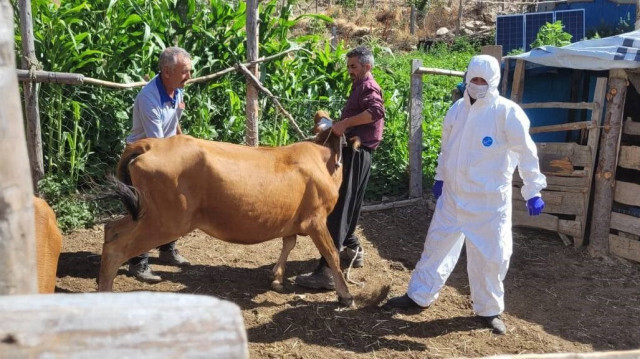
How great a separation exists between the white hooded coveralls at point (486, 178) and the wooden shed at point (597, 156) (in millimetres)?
2500

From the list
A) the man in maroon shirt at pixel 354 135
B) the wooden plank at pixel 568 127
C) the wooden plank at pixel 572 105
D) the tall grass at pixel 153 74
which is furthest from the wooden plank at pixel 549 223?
the man in maroon shirt at pixel 354 135

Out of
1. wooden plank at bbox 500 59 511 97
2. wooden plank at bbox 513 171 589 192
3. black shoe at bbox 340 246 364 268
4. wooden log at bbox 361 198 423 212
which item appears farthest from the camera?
wooden log at bbox 361 198 423 212

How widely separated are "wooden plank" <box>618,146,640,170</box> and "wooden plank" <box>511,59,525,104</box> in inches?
50.8

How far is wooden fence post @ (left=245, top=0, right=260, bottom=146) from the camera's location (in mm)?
7836

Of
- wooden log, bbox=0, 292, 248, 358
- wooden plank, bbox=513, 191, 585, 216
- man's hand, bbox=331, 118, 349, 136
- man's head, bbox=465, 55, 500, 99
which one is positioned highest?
man's head, bbox=465, 55, 500, 99

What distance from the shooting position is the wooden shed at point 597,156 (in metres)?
7.30

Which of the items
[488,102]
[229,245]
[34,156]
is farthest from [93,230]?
[488,102]

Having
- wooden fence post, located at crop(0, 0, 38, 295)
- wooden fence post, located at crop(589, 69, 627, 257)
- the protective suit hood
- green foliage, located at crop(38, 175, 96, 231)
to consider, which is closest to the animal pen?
wooden fence post, located at crop(589, 69, 627, 257)

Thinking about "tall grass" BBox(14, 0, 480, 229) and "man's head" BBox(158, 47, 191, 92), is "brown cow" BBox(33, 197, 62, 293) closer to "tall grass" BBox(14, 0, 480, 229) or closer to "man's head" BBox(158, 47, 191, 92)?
"man's head" BBox(158, 47, 191, 92)

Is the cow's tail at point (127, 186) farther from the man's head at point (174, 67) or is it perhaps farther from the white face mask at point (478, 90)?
the white face mask at point (478, 90)

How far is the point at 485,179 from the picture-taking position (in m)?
5.28

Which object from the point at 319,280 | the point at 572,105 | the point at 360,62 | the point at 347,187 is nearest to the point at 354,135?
the point at 347,187

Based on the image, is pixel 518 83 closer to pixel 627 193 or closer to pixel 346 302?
pixel 627 193

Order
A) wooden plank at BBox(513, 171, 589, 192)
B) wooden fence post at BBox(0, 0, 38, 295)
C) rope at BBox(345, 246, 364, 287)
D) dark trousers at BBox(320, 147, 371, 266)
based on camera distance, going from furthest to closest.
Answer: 1. wooden plank at BBox(513, 171, 589, 192)
2. rope at BBox(345, 246, 364, 287)
3. dark trousers at BBox(320, 147, 371, 266)
4. wooden fence post at BBox(0, 0, 38, 295)
